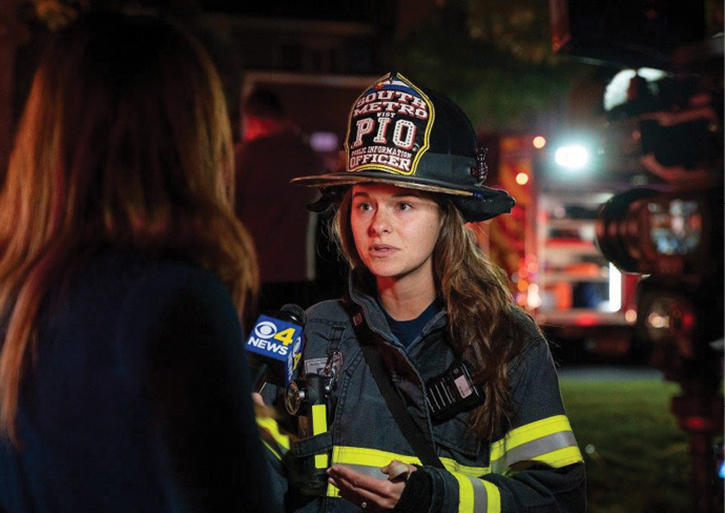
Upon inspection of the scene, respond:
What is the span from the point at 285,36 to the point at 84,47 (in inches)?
1256

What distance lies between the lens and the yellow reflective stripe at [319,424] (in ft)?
7.26

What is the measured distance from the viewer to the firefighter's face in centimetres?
246

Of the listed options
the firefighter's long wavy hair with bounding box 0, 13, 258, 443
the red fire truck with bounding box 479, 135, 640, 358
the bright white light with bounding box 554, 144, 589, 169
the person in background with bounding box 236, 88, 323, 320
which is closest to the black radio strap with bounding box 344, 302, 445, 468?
the firefighter's long wavy hair with bounding box 0, 13, 258, 443

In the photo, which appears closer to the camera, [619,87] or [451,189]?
[451,189]

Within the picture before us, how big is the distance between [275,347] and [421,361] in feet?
1.34

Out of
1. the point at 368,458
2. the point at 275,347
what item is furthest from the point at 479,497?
the point at 275,347

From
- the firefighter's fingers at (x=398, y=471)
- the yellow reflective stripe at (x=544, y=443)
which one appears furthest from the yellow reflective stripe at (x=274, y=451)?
the yellow reflective stripe at (x=544, y=443)

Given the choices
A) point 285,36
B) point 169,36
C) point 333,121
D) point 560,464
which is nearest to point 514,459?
point 560,464

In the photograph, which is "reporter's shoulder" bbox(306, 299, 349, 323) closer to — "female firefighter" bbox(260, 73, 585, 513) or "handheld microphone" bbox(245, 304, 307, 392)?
"female firefighter" bbox(260, 73, 585, 513)

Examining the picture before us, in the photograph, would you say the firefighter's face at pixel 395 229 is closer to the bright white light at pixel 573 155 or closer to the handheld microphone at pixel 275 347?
the handheld microphone at pixel 275 347

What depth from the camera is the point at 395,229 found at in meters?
2.46

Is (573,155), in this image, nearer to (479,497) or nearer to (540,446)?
(540,446)

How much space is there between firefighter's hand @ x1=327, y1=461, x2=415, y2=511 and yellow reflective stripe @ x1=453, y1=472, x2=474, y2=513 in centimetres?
14

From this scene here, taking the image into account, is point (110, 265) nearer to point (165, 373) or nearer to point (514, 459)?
point (165, 373)
